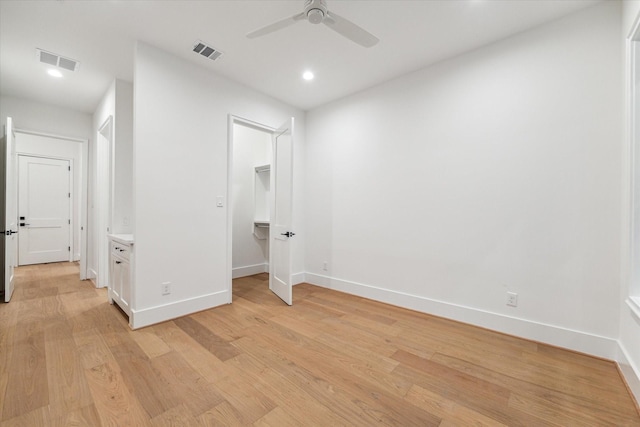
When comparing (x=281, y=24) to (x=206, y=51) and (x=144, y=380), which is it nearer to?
(x=206, y=51)

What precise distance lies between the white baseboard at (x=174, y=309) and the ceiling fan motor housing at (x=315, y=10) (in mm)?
2875

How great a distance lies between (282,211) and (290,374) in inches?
83.3

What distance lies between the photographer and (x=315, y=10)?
5.73ft

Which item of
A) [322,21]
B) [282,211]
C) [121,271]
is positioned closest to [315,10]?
[322,21]

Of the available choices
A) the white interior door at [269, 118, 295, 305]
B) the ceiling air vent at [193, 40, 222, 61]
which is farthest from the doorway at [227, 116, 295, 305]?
the ceiling air vent at [193, 40, 222, 61]

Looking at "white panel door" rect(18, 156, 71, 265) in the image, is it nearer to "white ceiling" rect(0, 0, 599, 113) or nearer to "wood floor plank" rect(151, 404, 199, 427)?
"white ceiling" rect(0, 0, 599, 113)

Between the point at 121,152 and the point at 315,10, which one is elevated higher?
the point at 315,10

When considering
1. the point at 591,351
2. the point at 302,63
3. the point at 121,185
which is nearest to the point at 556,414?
the point at 591,351

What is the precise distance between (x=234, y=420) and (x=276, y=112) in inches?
141

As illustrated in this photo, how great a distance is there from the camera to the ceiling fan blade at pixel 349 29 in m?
1.75

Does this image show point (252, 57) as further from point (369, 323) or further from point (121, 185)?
point (369, 323)

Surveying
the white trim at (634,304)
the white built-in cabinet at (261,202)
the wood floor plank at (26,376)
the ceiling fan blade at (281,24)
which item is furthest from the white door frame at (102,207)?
the white trim at (634,304)

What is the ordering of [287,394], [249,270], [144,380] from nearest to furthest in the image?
[287,394] < [144,380] < [249,270]

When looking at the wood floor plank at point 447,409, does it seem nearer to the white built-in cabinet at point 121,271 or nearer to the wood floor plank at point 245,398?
the wood floor plank at point 245,398
